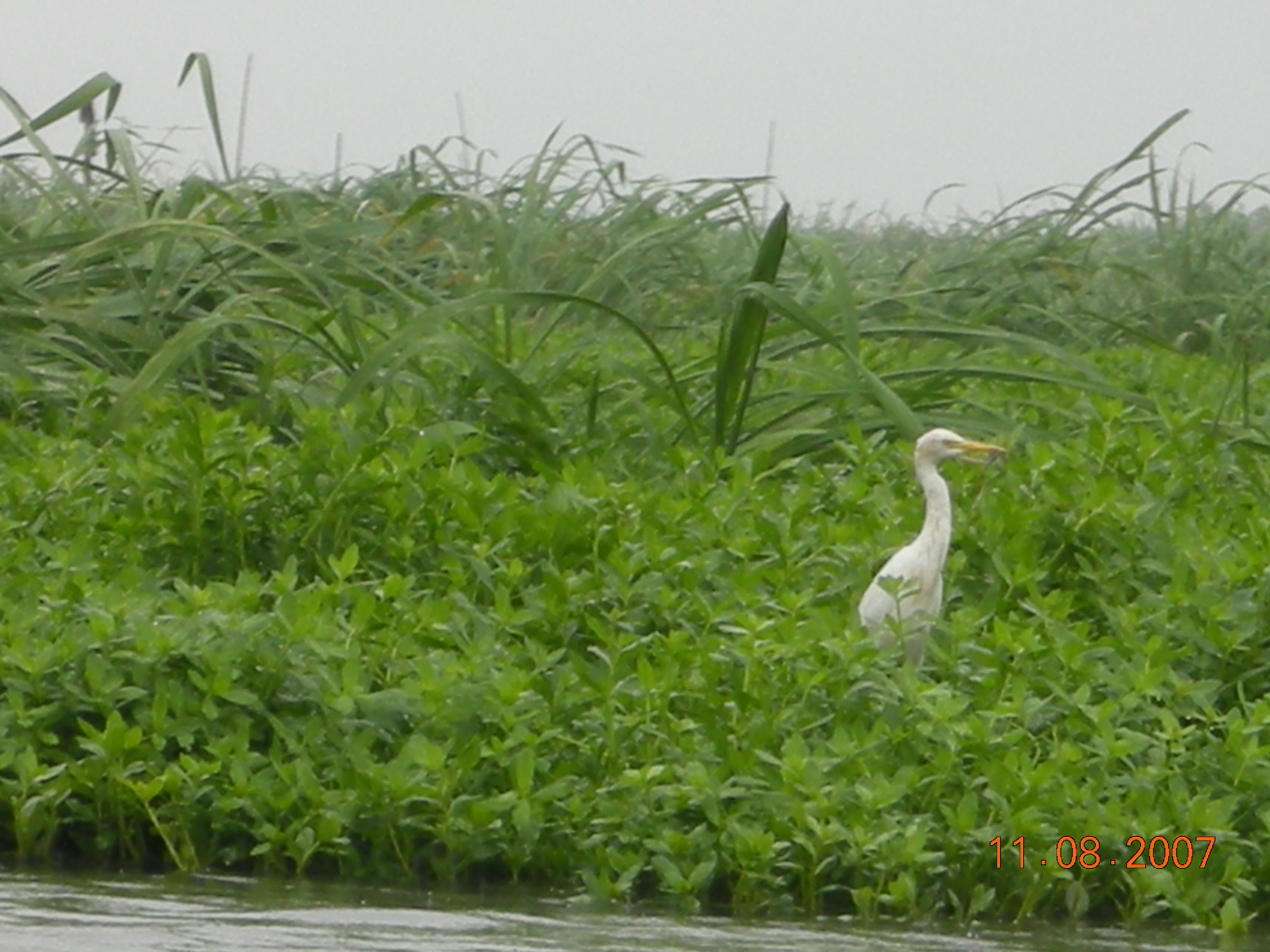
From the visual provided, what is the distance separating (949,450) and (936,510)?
1.06 ft

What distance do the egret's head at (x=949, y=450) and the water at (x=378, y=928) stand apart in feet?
5.91

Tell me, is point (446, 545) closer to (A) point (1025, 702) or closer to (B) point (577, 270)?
(A) point (1025, 702)

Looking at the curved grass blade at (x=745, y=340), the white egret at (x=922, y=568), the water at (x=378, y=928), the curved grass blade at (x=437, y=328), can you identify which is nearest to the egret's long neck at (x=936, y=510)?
the white egret at (x=922, y=568)

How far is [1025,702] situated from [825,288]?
4835 mm

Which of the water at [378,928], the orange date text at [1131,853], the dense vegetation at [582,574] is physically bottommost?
the water at [378,928]

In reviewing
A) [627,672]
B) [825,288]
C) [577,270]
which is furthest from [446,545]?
[825,288]

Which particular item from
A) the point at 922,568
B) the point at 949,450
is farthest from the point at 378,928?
the point at 949,450

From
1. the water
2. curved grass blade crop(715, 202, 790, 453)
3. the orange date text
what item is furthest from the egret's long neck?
the water

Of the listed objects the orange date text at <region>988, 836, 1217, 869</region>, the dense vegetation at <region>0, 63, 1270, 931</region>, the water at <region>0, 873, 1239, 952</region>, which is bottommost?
the water at <region>0, 873, 1239, 952</region>

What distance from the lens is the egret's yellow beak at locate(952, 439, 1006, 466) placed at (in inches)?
236

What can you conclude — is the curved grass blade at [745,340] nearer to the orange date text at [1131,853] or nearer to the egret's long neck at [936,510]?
Answer: the egret's long neck at [936,510]

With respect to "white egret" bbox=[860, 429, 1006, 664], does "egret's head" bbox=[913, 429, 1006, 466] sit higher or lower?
higher

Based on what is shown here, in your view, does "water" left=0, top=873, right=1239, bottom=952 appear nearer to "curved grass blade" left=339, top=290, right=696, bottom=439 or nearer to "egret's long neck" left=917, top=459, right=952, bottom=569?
"egret's long neck" left=917, top=459, right=952, bottom=569

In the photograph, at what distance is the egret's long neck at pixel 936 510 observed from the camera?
5.58 m
